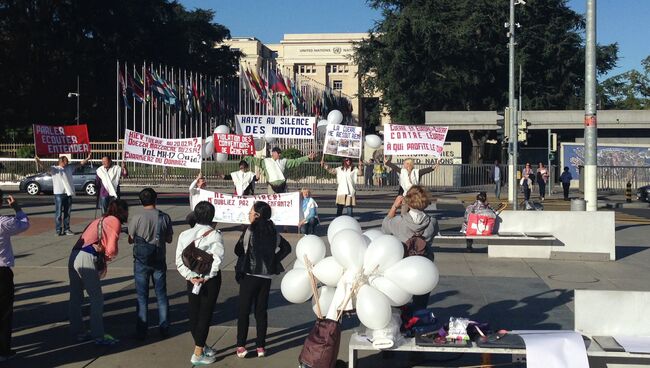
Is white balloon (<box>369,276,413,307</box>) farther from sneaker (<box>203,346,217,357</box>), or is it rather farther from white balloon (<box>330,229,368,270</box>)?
sneaker (<box>203,346,217,357</box>)

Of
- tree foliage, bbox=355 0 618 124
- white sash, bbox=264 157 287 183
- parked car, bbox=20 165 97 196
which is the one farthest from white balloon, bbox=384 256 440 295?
tree foliage, bbox=355 0 618 124

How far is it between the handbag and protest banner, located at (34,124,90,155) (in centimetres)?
1228

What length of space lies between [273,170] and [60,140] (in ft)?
22.0

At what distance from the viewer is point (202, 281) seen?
6.99m

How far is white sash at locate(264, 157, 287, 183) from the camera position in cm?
1534

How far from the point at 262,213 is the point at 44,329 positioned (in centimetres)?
311

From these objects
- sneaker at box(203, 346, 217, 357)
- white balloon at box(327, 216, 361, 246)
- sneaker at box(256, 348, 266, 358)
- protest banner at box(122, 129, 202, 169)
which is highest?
protest banner at box(122, 129, 202, 169)

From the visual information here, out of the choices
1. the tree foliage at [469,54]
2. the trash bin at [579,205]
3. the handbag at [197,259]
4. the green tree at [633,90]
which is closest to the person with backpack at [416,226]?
the handbag at [197,259]

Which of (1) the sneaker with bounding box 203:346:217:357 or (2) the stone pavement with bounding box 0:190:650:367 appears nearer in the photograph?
(1) the sneaker with bounding box 203:346:217:357

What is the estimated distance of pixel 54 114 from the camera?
55.8 meters

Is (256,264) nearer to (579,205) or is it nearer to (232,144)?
(579,205)

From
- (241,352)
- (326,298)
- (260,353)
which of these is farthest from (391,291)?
(241,352)

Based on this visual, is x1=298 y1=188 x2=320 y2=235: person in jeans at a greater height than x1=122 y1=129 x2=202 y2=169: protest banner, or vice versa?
x1=122 y1=129 x2=202 y2=169: protest banner

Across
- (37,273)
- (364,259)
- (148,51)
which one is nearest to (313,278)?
(364,259)
